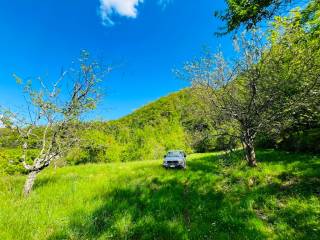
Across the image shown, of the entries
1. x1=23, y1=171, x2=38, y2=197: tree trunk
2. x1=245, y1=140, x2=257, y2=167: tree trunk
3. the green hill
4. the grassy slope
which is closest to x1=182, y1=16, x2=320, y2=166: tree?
x1=245, y1=140, x2=257, y2=167: tree trunk

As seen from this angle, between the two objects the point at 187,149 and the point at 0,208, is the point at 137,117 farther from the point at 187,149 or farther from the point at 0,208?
the point at 0,208

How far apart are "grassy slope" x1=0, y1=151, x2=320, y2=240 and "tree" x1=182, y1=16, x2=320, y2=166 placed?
2.92m

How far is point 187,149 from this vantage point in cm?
4616

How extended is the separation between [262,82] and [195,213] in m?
8.25

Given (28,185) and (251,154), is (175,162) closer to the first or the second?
(251,154)

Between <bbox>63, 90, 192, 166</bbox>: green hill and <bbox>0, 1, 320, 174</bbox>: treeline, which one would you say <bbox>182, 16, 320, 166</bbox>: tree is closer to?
<bbox>0, 1, 320, 174</bbox>: treeline

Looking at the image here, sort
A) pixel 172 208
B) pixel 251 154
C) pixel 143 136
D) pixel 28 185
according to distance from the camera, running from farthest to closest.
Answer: pixel 143 136
pixel 251 154
pixel 28 185
pixel 172 208

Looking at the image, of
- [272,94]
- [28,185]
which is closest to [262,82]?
[272,94]

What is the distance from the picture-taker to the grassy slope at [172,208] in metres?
6.68

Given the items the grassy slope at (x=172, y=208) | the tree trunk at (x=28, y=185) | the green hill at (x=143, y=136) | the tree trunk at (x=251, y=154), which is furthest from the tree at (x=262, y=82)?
the green hill at (x=143, y=136)

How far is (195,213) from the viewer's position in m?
8.41

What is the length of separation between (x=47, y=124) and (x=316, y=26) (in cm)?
1099

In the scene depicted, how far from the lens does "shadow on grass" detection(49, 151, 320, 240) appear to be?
6656 millimetres

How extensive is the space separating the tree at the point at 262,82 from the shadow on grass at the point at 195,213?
338 centimetres
